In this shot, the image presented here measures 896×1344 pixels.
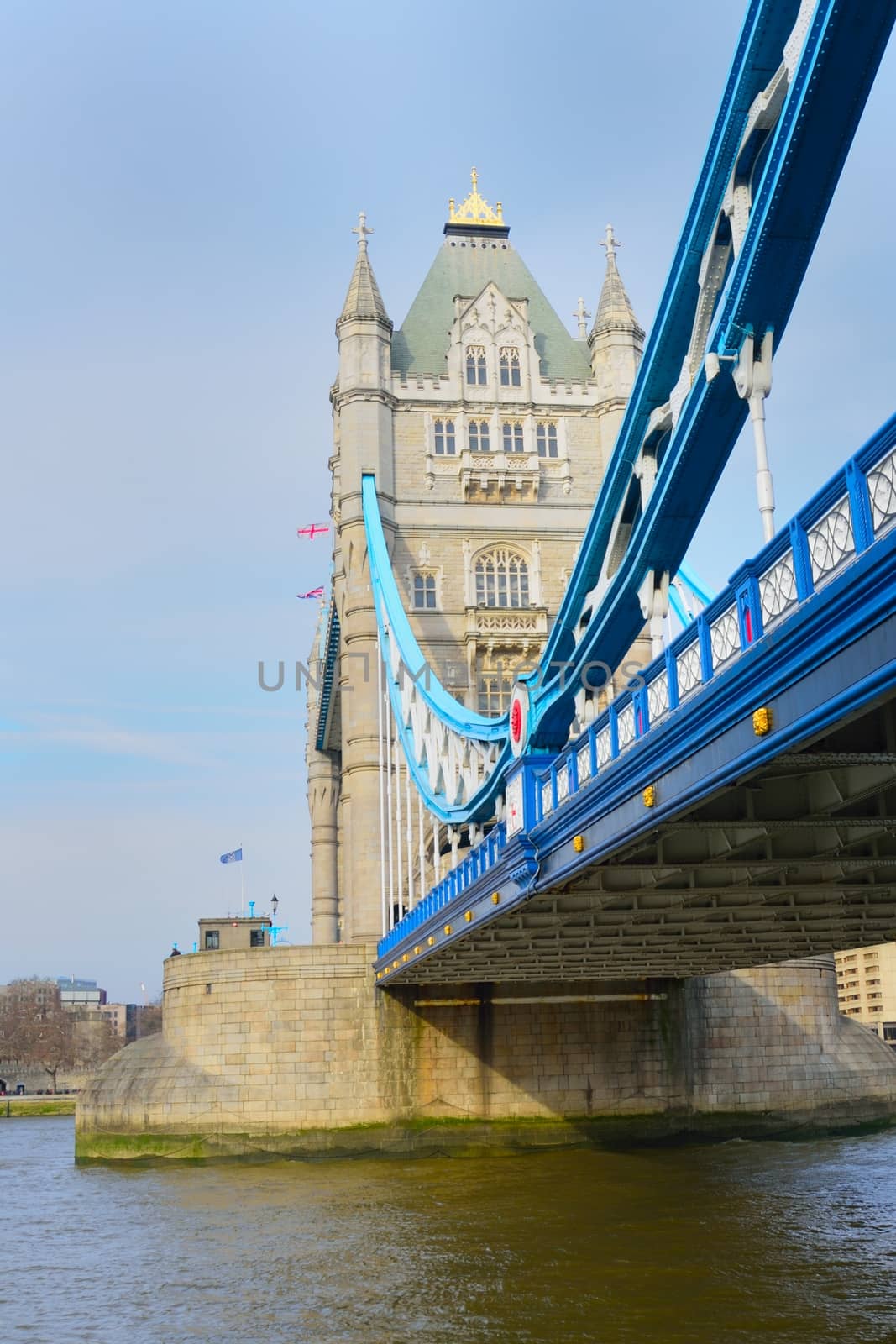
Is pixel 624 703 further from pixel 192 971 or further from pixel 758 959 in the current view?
pixel 192 971

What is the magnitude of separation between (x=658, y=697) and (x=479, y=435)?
37.4 metres

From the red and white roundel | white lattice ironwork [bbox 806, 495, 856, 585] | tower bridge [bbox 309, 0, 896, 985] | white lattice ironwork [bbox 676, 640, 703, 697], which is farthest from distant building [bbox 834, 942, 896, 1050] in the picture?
white lattice ironwork [bbox 806, 495, 856, 585]

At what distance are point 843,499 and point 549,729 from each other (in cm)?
1190

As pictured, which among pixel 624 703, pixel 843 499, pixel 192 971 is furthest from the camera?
pixel 192 971

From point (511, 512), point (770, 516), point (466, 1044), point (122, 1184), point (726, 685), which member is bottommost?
point (122, 1184)

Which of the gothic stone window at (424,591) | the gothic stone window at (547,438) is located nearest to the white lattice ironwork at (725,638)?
the gothic stone window at (424,591)

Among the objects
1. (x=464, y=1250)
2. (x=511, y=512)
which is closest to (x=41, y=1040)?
(x=511, y=512)

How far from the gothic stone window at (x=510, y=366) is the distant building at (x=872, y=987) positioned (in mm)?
65361

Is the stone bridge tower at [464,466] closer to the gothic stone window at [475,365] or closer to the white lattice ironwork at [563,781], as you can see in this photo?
the gothic stone window at [475,365]

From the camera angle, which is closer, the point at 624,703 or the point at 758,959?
the point at 624,703

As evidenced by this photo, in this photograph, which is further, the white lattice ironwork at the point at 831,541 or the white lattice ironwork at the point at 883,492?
the white lattice ironwork at the point at 831,541

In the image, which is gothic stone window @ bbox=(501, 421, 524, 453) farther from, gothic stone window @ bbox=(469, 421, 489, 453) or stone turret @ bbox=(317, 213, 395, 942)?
stone turret @ bbox=(317, 213, 395, 942)

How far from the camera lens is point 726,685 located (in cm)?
1158

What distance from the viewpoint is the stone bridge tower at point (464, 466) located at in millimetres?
46844
